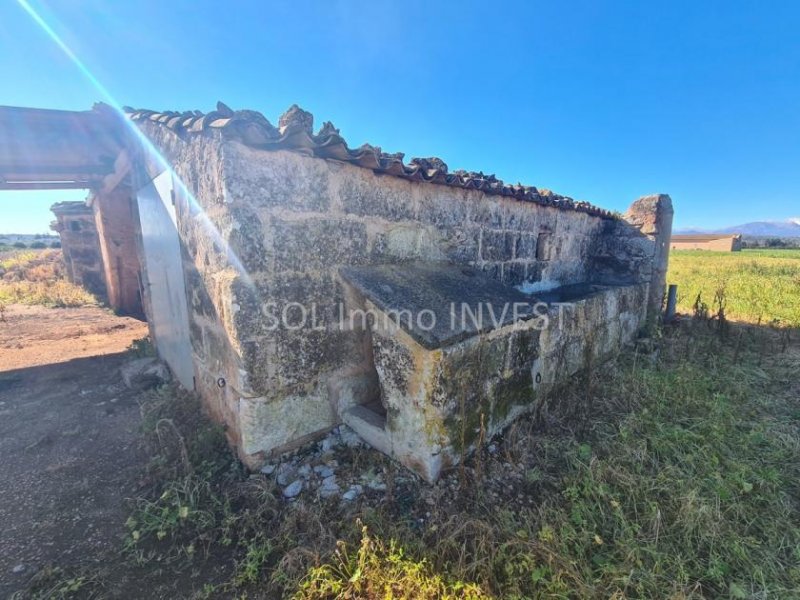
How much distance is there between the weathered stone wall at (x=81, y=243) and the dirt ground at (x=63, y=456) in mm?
5795

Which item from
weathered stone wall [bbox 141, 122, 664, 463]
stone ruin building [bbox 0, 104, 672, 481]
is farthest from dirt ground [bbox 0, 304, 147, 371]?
weathered stone wall [bbox 141, 122, 664, 463]

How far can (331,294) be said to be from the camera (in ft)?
8.93

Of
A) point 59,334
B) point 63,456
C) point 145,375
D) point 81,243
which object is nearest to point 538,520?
point 63,456

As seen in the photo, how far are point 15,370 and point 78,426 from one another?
2.75 metres

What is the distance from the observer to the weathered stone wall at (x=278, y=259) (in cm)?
232

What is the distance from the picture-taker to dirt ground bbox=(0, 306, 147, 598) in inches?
82.1

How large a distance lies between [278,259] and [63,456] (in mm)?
2584

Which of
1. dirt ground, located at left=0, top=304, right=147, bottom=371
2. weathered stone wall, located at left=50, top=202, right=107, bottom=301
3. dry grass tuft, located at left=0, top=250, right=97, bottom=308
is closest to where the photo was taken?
dirt ground, located at left=0, top=304, right=147, bottom=371

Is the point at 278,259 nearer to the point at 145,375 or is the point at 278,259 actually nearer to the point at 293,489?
the point at 293,489

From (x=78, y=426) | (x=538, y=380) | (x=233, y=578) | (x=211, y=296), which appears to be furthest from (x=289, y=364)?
(x=78, y=426)

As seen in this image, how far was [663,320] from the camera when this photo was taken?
20.9ft

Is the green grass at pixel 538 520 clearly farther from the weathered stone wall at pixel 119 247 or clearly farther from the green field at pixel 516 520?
the weathered stone wall at pixel 119 247

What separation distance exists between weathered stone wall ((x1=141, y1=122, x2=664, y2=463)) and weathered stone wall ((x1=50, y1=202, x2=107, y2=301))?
32.2 ft

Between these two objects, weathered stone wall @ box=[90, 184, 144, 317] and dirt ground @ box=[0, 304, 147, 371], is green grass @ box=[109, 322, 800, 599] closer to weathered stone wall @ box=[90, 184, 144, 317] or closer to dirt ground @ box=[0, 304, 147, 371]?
dirt ground @ box=[0, 304, 147, 371]
